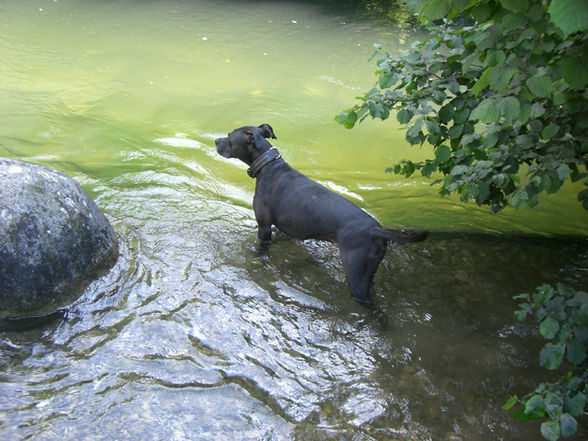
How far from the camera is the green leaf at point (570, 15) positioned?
1.62 m

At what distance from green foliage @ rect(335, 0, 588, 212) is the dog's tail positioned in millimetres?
508

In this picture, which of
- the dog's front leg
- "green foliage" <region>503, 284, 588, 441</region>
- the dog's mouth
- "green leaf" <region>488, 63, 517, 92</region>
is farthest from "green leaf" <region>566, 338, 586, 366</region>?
the dog's mouth

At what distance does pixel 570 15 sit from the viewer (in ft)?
5.39

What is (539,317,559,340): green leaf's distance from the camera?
242cm

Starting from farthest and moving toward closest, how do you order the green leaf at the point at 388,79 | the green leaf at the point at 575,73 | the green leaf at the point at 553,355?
the green leaf at the point at 388,79, the green leaf at the point at 553,355, the green leaf at the point at 575,73

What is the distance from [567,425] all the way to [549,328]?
0.47 m

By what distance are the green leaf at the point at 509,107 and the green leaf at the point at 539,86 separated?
0.29ft

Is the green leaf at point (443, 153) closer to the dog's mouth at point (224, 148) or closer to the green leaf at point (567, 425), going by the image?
the dog's mouth at point (224, 148)

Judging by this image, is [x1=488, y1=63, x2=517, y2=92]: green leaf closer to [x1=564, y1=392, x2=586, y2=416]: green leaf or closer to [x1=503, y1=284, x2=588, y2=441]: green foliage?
[x1=503, y1=284, x2=588, y2=441]: green foliage

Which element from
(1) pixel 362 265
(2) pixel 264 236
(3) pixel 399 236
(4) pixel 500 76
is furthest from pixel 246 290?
(4) pixel 500 76

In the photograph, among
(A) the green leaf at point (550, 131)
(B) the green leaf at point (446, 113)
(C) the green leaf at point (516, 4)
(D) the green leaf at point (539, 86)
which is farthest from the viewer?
(B) the green leaf at point (446, 113)

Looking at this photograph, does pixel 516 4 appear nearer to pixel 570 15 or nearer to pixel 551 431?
pixel 570 15

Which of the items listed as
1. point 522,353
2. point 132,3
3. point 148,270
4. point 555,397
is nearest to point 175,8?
point 132,3

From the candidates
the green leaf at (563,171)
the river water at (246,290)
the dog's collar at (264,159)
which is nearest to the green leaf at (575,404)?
the river water at (246,290)
